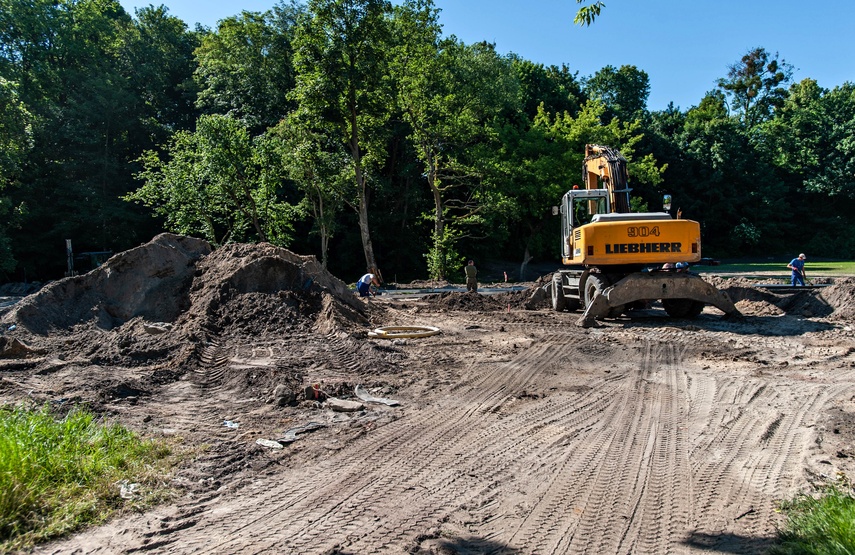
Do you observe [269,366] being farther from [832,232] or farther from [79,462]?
[832,232]

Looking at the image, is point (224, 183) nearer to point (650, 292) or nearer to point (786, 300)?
point (650, 292)

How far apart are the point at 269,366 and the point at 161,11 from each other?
1699 inches

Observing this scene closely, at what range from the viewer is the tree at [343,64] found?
2456 centimetres

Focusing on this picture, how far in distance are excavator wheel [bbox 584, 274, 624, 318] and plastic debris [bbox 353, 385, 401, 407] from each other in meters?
7.50

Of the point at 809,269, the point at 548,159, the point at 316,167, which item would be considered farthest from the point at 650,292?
the point at 809,269

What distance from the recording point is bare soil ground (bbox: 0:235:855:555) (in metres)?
4.41

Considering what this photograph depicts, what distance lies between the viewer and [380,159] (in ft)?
96.6

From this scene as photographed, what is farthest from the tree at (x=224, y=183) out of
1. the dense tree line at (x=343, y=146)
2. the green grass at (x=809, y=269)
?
the green grass at (x=809, y=269)

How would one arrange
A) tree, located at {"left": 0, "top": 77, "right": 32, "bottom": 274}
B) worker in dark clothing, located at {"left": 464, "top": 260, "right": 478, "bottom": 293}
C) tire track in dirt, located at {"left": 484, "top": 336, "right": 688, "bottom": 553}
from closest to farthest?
tire track in dirt, located at {"left": 484, "top": 336, "right": 688, "bottom": 553}, worker in dark clothing, located at {"left": 464, "top": 260, "right": 478, "bottom": 293}, tree, located at {"left": 0, "top": 77, "right": 32, "bottom": 274}

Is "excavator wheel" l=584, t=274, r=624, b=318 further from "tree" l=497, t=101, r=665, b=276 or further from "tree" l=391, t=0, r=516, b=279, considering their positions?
"tree" l=497, t=101, r=665, b=276

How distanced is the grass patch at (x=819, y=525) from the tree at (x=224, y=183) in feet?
82.6

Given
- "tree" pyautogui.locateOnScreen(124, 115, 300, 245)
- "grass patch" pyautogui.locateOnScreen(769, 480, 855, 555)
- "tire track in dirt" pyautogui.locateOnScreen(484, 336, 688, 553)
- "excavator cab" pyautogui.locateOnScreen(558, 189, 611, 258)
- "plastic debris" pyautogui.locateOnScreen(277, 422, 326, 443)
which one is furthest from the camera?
"tree" pyautogui.locateOnScreen(124, 115, 300, 245)

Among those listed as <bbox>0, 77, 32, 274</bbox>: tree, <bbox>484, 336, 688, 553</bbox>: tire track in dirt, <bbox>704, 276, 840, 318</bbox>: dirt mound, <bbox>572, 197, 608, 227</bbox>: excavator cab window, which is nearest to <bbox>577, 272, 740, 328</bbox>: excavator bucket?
<bbox>572, 197, 608, 227</bbox>: excavator cab window

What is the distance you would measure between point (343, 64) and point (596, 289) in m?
15.9
